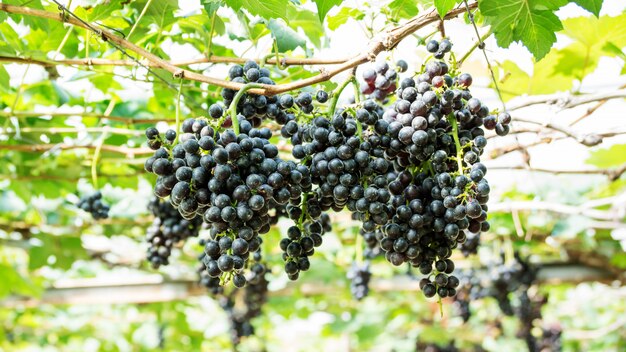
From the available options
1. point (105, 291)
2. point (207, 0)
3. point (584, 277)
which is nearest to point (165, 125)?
point (207, 0)

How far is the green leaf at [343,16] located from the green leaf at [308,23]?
14cm

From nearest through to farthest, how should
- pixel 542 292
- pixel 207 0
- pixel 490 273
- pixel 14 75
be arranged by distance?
pixel 207 0, pixel 14 75, pixel 490 273, pixel 542 292

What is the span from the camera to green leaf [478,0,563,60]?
5.21 ft

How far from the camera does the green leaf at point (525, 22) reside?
159 cm

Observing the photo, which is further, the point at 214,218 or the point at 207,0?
the point at 207,0

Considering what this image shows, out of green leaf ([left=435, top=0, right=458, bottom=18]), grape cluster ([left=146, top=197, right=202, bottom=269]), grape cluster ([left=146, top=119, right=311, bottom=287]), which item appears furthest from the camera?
grape cluster ([left=146, top=197, right=202, bottom=269])

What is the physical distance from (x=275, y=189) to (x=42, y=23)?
1473 mm

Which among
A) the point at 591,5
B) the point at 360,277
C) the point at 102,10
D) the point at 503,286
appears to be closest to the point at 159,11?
the point at 102,10

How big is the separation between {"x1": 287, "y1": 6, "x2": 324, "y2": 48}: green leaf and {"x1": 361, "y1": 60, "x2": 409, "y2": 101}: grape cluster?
0.59 metres

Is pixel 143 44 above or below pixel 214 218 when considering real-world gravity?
above

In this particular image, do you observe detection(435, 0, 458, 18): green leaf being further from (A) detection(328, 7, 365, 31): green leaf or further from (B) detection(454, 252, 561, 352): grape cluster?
(B) detection(454, 252, 561, 352): grape cluster

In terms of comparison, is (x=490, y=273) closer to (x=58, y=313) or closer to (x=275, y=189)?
(x=275, y=189)

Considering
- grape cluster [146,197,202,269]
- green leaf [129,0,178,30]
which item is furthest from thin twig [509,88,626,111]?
grape cluster [146,197,202,269]

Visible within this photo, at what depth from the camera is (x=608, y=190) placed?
13.1 ft
